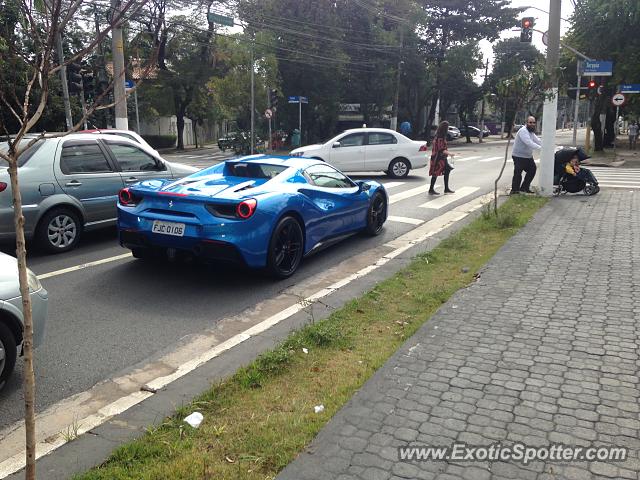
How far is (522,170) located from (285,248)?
7805 mm

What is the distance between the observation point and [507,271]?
257 inches

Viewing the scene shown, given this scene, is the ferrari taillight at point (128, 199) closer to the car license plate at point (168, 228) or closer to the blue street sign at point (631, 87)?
the car license plate at point (168, 228)

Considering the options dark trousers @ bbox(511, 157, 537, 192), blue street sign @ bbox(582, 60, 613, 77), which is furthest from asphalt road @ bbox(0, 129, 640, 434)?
blue street sign @ bbox(582, 60, 613, 77)

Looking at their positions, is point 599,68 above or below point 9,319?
above

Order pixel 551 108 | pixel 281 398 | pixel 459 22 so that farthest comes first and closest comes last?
1. pixel 459 22
2. pixel 551 108
3. pixel 281 398

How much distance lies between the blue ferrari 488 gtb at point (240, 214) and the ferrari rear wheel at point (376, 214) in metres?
1.23

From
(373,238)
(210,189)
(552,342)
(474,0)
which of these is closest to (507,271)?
(552,342)

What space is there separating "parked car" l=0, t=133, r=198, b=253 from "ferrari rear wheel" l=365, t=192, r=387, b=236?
131 inches

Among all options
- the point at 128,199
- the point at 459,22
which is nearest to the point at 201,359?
the point at 128,199

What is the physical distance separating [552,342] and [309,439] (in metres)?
2.30

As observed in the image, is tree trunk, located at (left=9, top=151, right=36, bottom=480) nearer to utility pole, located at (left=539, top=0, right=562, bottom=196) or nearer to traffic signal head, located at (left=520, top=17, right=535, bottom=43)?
utility pole, located at (left=539, top=0, right=562, bottom=196)

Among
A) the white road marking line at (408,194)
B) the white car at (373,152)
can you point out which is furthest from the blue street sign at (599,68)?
the white road marking line at (408,194)

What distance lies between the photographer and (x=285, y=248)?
21.5ft

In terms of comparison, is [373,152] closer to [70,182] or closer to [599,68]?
[70,182]
